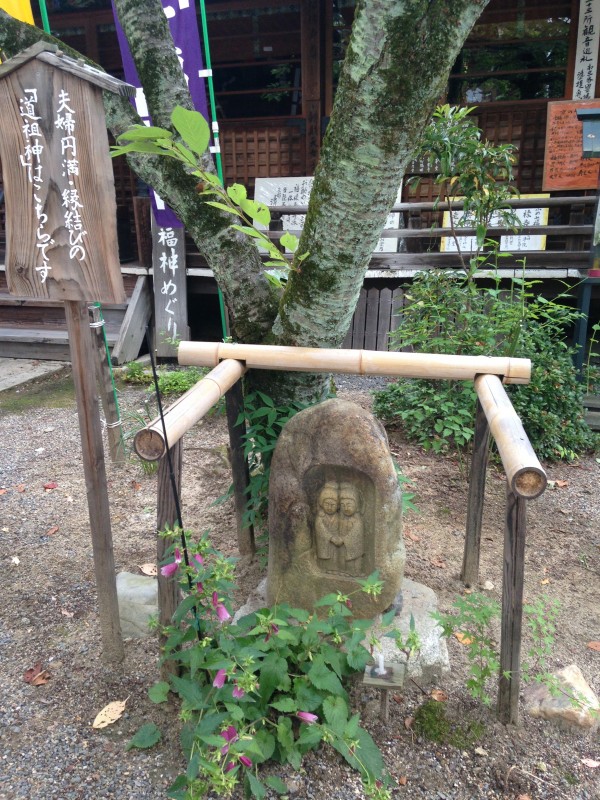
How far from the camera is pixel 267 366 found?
8.66 ft

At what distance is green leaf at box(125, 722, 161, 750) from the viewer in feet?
6.77

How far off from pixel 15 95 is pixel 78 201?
0.38 metres

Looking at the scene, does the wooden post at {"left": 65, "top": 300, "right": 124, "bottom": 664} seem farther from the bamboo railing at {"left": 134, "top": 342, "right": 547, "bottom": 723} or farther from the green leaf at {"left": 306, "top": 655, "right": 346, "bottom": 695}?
the green leaf at {"left": 306, "top": 655, "right": 346, "bottom": 695}

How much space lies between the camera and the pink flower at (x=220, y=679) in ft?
5.83

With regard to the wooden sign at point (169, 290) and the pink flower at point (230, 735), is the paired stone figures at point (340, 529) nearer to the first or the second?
the pink flower at point (230, 735)

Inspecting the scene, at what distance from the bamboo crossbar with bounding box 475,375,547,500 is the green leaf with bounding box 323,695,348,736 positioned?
0.88 m

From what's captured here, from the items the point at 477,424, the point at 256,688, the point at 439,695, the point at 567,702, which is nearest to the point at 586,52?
the point at 477,424

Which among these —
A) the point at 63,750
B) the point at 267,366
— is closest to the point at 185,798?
the point at 63,750

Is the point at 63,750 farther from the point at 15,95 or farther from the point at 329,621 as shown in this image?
the point at 15,95

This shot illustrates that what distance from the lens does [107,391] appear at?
430 centimetres

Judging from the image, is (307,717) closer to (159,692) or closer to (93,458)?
(159,692)

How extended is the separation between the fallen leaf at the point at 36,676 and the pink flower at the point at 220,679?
1.07m

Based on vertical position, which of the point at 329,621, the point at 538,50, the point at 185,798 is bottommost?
the point at 185,798

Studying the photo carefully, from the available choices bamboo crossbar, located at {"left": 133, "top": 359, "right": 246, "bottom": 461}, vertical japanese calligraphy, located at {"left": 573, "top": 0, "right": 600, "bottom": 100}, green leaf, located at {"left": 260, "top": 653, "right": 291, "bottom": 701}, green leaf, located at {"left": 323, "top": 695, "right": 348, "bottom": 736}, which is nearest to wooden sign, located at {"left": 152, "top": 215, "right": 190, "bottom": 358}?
bamboo crossbar, located at {"left": 133, "top": 359, "right": 246, "bottom": 461}
